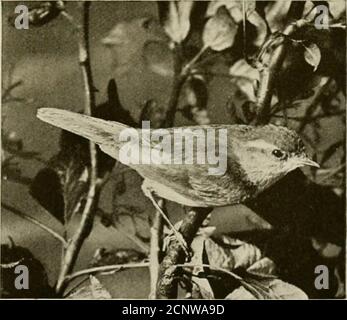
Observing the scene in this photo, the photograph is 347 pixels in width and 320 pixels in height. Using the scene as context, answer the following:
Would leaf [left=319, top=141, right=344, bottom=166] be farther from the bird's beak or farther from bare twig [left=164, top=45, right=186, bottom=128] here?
bare twig [left=164, top=45, right=186, bottom=128]

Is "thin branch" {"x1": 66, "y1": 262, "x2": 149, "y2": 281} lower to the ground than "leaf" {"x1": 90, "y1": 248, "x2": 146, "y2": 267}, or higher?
lower

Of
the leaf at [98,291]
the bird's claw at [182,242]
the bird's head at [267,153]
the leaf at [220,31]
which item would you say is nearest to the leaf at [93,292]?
the leaf at [98,291]

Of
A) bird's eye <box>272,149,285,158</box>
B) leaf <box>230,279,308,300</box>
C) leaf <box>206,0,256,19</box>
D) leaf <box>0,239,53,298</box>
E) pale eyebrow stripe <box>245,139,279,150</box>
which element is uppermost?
leaf <box>206,0,256,19</box>

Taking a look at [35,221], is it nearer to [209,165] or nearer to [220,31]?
[209,165]

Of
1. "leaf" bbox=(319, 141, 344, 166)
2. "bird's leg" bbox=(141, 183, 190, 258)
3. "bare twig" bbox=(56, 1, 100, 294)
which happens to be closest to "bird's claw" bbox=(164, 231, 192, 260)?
"bird's leg" bbox=(141, 183, 190, 258)

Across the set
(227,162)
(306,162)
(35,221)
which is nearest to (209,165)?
(227,162)
